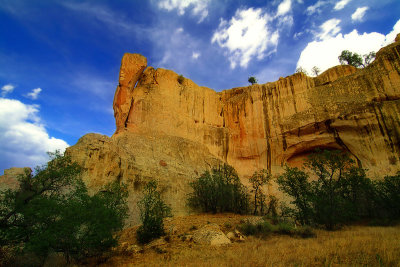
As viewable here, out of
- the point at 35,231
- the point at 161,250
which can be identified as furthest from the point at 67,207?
the point at 161,250

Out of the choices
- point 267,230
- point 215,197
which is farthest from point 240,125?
point 267,230

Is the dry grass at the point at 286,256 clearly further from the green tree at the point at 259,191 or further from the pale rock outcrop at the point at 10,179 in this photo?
the green tree at the point at 259,191

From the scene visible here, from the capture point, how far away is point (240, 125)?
1512 inches

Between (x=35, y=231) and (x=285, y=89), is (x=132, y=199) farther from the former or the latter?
(x=285, y=89)

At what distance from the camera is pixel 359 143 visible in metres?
29.5

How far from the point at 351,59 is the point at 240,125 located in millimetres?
27079

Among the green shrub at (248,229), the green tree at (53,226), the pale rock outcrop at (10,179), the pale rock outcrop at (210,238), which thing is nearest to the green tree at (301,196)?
the green shrub at (248,229)

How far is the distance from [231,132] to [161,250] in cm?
2885

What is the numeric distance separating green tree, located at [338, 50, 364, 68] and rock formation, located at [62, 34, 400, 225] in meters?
12.5

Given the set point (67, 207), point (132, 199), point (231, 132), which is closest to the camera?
point (67, 207)

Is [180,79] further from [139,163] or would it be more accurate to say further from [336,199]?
[336,199]

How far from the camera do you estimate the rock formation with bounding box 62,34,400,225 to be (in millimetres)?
23691

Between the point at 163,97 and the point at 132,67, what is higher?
the point at 132,67

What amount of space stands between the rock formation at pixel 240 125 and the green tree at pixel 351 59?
12543 mm
